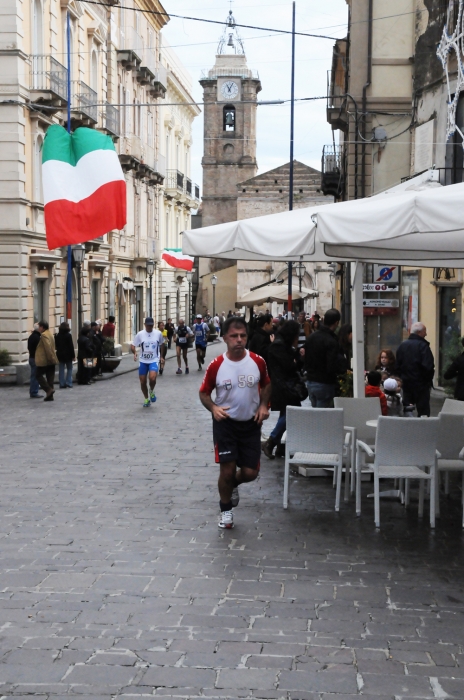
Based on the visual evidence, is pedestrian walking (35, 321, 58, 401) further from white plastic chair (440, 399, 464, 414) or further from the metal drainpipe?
white plastic chair (440, 399, 464, 414)

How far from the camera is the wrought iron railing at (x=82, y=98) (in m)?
28.3

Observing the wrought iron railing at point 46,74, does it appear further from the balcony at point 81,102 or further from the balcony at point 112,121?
the balcony at point 112,121

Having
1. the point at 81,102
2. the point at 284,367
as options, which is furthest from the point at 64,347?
the point at 284,367

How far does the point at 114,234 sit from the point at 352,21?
50.6ft

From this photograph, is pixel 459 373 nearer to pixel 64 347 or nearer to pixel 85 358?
pixel 64 347

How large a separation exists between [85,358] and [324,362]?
14.3 m

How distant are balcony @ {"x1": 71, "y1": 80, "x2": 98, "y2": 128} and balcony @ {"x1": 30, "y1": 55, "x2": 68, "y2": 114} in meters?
1.56

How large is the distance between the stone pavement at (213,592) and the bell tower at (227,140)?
72.3 m

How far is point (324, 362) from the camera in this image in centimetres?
1003

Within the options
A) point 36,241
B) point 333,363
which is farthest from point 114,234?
point 333,363

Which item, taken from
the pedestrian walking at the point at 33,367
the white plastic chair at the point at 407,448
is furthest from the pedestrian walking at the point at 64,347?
the white plastic chair at the point at 407,448

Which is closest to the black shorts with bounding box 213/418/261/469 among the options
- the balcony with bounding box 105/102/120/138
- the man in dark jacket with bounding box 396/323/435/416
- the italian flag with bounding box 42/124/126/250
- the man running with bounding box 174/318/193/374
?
the man in dark jacket with bounding box 396/323/435/416

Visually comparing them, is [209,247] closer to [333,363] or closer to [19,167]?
[333,363]

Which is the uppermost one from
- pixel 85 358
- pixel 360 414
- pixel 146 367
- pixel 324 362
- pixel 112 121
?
pixel 112 121
